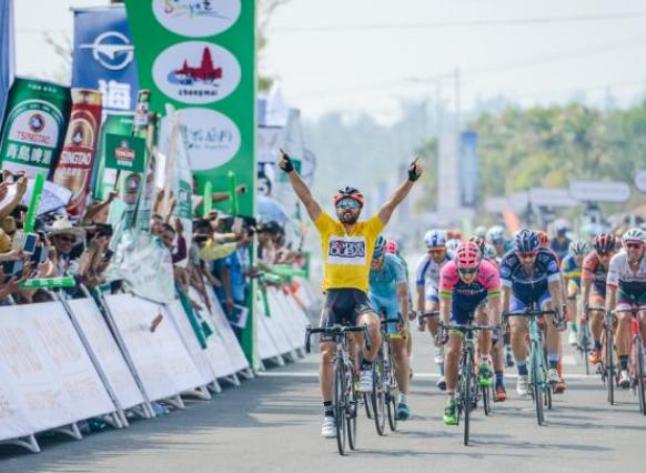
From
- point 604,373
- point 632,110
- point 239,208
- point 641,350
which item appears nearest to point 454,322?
point 641,350

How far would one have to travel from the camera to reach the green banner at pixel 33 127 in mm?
19906

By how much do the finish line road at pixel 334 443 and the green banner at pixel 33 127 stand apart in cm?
285

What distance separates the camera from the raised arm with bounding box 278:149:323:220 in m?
16.8

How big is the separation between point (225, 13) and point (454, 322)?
9105mm

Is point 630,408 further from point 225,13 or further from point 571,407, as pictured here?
point 225,13

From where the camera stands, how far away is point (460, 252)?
732 inches

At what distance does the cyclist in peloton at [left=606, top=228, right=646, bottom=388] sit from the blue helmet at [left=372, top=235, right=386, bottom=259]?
244cm

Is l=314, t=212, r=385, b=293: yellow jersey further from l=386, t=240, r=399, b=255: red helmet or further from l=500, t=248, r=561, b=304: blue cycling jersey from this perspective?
l=500, t=248, r=561, b=304: blue cycling jersey

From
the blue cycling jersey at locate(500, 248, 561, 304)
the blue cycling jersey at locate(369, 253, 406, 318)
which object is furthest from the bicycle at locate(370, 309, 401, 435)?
the blue cycling jersey at locate(500, 248, 561, 304)

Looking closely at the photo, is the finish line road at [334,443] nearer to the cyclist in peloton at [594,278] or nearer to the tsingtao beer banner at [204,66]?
the cyclist in peloton at [594,278]

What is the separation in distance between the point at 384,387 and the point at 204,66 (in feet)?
31.2

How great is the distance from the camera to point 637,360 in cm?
2006

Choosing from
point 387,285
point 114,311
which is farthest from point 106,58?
point 387,285

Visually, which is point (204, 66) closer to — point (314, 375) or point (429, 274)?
point (314, 375)
